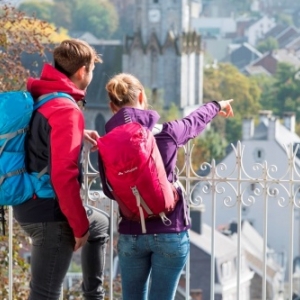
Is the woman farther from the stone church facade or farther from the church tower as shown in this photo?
the church tower

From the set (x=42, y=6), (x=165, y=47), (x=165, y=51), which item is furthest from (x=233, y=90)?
(x=42, y=6)

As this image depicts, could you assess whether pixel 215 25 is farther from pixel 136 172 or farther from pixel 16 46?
pixel 136 172

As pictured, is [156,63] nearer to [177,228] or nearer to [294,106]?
[294,106]

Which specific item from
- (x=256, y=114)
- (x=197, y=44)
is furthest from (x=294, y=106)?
(x=197, y=44)

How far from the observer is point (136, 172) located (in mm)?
5203

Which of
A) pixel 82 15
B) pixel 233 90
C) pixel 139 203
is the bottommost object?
pixel 233 90

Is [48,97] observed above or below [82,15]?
below

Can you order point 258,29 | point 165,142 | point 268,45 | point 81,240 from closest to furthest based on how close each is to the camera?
point 81,240
point 165,142
point 268,45
point 258,29

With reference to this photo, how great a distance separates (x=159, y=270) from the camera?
17.5 feet

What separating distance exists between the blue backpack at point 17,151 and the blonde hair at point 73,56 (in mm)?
121

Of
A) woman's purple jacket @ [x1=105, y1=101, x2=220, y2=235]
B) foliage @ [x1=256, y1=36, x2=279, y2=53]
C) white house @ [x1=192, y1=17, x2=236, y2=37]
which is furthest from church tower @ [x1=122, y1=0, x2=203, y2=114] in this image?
woman's purple jacket @ [x1=105, y1=101, x2=220, y2=235]

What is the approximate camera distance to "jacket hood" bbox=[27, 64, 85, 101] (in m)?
5.32

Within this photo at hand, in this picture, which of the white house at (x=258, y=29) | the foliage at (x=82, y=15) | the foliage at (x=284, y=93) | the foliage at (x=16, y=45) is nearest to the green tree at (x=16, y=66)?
the foliage at (x=16, y=45)

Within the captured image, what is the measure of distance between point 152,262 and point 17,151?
0.72 meters
